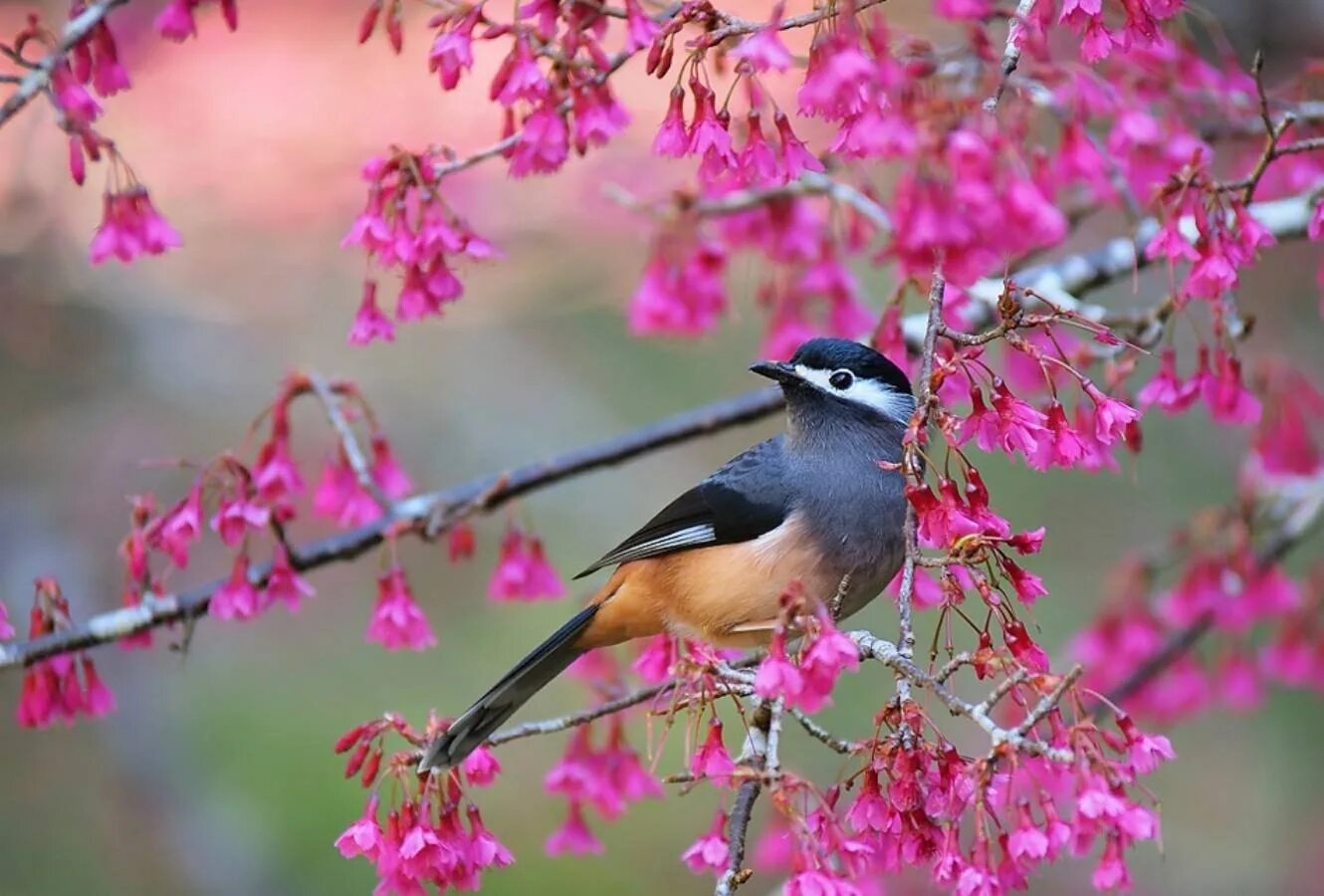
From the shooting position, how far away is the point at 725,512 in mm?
4035

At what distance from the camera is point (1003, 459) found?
33.1 ft

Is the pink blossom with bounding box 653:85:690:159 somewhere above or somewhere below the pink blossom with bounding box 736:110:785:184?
above

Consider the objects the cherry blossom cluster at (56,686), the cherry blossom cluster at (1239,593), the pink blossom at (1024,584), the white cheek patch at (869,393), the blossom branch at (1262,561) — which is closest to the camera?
the pink blossom at (1024,584)

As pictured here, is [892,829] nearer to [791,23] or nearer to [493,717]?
[493,717]

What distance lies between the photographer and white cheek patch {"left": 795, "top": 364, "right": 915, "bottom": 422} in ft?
12.8

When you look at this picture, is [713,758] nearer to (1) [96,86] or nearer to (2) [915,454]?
(2) [915,454]

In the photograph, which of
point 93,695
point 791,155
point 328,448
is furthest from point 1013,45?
point 328,448

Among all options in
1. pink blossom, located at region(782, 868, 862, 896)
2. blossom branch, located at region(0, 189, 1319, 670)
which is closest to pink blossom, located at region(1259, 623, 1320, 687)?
blossom branch, located at region(0, 189, 1319, 670)

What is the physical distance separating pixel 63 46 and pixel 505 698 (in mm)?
1682

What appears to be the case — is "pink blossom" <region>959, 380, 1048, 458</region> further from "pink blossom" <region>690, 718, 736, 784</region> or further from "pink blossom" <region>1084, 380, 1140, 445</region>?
"pink blossom" <region>690, 718, 736, 784</region>

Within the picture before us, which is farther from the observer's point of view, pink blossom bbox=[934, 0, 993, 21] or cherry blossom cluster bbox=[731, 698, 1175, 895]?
pink blossom bbox=[934, 0, 993, 21]

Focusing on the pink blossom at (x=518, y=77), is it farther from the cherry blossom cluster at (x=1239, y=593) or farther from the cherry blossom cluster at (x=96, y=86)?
the cherry blossom cluster at (x=1239, y=593)

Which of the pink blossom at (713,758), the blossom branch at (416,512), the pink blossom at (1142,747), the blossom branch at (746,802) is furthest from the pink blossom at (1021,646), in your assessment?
the blossom branch at (416,512)

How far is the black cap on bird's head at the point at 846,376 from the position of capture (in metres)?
3.89
